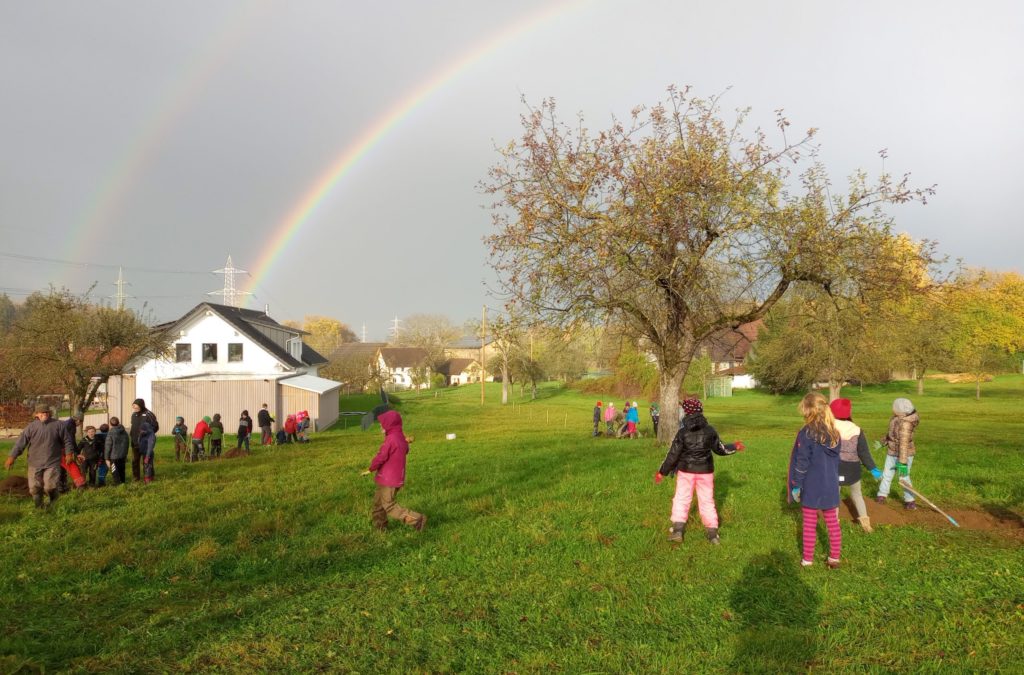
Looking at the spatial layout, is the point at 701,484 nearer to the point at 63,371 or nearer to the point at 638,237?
the point at 638,237

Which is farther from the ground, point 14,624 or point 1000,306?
point 1000,306

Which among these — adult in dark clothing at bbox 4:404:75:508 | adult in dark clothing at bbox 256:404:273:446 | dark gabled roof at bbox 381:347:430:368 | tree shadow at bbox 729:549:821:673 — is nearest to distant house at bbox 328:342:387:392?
dark gabled roof at bbox 381:347:430:368

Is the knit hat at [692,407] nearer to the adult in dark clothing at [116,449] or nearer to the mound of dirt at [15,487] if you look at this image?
the adult in dark clothing at [116,449]

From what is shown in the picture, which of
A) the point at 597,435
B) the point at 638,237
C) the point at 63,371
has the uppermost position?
the point at 638,237

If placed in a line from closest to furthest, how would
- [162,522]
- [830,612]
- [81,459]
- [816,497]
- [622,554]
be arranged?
1. [830,612]
2. [816,497]
3. [622,554]
4. [162,522]
5. [81,459]

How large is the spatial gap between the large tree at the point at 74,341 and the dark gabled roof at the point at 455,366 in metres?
94.9

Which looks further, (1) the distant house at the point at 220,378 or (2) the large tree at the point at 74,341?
(1) the distant house at the point at 220,378

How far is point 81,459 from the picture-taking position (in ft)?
47.7

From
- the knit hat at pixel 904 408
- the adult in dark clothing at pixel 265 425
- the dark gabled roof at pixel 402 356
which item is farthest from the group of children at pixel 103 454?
the dark gabled roof at pixel 402 356

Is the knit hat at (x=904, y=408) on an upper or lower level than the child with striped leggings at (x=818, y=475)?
upper

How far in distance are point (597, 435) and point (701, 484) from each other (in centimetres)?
1989

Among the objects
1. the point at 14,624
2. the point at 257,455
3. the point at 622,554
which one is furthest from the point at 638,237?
the point at 257,455

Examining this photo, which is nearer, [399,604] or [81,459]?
[399,604]

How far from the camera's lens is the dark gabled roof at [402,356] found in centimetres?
11716
